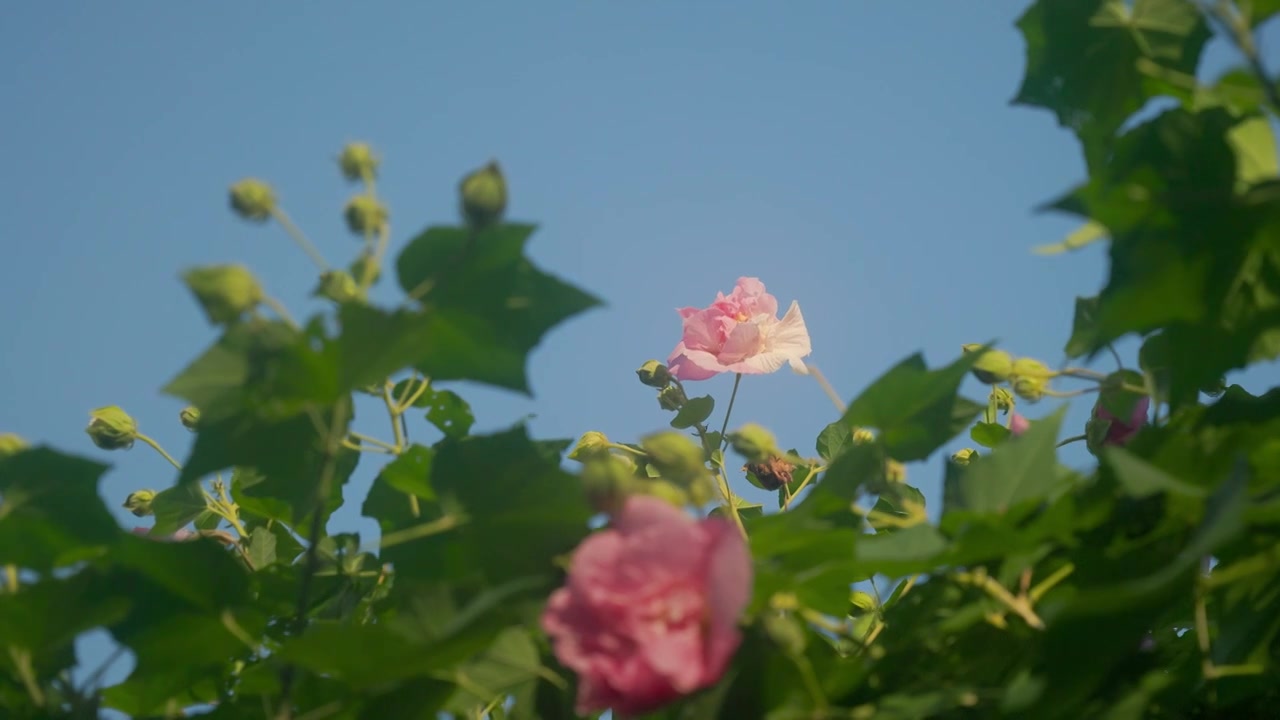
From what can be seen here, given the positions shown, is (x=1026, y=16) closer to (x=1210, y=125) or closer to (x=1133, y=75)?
(x=1133, y=75)

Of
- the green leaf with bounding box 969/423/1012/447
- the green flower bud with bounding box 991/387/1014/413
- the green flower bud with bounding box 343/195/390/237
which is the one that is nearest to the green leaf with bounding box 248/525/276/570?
the green flower bud with bounding box 343/195/390/237

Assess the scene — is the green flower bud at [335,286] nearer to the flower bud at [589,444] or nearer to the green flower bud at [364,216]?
the green flower bud at [364,216]

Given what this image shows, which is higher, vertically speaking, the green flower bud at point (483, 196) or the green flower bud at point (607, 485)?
the green flower bud at point (483, 196)

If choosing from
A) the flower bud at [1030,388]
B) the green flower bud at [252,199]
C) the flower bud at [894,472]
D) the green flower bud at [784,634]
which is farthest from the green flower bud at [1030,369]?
the green flower bud at [252,199]

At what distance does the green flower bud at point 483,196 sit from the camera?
1099 millimetres

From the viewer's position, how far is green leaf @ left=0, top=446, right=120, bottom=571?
1.20 meters

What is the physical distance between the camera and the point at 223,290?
3.53 feet

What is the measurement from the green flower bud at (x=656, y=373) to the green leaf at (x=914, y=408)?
3.86ft

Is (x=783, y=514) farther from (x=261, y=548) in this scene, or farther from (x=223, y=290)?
(x=261, y=548)

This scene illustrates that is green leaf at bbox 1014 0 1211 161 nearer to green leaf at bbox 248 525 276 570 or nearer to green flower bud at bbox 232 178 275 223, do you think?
green flower bud at bbox 232 178 275 223

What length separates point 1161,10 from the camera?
1.33 metres

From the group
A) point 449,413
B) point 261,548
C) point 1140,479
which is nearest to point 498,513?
point 449,413

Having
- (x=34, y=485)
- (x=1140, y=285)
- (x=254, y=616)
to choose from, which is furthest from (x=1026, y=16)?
(x=34, y=485)

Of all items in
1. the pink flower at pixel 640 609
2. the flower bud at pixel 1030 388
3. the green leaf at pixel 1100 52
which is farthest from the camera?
the flower bud at pixel 1030 388
